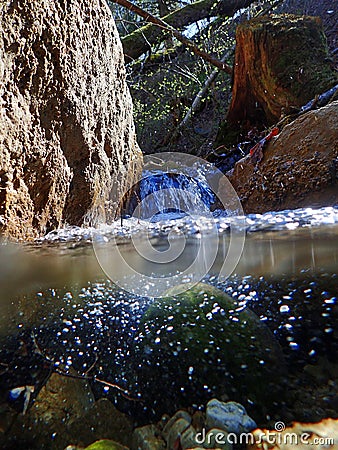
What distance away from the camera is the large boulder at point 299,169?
11.3ft

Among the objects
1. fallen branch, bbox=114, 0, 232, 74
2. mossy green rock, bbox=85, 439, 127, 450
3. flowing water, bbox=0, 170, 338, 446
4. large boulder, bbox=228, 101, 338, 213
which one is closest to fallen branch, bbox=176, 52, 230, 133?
fallen branch, bbox=114, 0, 232, 74

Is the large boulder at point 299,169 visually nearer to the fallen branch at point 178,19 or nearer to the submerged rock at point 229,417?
the submerged rock at point 229,417

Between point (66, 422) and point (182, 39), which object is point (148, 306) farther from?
point (182, 39)

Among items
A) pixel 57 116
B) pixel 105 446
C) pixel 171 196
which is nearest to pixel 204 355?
pixel 105 446

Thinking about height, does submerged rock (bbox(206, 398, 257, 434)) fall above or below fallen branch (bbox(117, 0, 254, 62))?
below

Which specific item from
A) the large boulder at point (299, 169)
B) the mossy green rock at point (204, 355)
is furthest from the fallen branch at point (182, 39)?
the mossy green rock at point (204, 355)

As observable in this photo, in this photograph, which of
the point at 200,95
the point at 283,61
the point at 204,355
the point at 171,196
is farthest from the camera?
the point at 200,95

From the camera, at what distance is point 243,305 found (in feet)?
4.21

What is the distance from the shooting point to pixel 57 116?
2.76 m

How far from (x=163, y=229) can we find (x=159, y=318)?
2.05 meters

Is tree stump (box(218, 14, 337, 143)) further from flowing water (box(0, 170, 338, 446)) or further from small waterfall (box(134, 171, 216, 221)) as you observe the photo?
flowing water (box(0, 170, 338, 446))

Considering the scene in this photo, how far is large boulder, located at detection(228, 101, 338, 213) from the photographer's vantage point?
3.44m

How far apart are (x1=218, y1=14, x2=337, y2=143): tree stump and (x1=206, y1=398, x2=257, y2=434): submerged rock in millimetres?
4968

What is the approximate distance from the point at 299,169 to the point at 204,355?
313 cm
